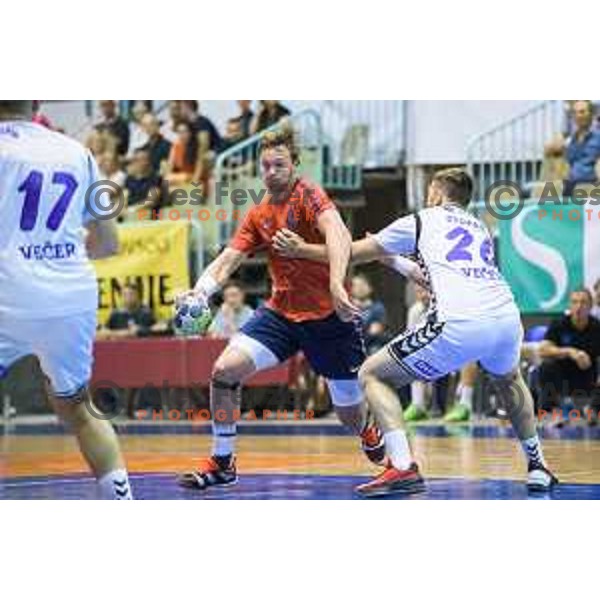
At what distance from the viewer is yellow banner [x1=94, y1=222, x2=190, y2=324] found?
52.9 feet

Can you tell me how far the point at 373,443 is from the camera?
862 cm

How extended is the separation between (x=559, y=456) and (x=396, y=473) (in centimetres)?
313

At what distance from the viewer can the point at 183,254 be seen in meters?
16.1

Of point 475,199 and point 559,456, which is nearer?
point 559,456

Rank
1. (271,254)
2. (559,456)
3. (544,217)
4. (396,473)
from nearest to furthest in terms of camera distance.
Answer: (396,473), (271,254), (559,456), (544,217)

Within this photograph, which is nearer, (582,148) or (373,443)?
(373,443)

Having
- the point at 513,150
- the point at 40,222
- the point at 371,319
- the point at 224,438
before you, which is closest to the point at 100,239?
the point at 40,222

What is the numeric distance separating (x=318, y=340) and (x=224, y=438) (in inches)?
30.0

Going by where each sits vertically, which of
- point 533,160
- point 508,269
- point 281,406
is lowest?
point 281,406

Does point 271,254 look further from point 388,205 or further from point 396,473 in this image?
point 388,205

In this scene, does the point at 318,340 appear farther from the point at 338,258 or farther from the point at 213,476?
the point at 213,476

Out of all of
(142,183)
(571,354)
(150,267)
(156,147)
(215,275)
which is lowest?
(571,354)
